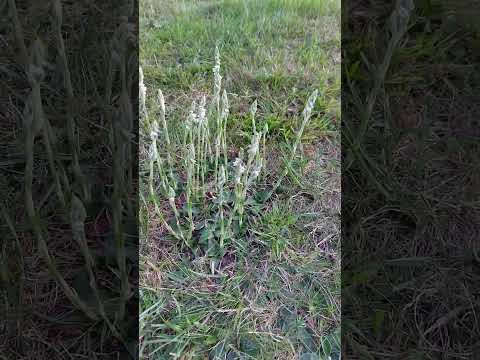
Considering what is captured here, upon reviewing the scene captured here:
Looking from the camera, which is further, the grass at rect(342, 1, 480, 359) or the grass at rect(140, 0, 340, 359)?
the grass at rect(342, 1, 480, 359)

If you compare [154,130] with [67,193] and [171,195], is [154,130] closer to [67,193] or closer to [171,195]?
[171,195]

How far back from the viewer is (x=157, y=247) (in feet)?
2.38

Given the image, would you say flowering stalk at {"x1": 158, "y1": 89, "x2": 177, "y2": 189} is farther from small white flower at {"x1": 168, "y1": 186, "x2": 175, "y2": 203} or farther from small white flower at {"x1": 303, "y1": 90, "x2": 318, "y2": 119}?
small white flower at {"x1": 303, "y1": 90, "x2": 318, "y2": 119}

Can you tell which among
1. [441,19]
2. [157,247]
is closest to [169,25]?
[157,247]

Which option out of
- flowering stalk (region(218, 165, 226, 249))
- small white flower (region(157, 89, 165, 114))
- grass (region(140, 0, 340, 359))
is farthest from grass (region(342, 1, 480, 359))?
small white flower (region(157, 89, 165, 114))

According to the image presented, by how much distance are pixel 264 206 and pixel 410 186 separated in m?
0.33

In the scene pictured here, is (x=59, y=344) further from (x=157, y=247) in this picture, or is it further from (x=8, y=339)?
(x=157, y=247)

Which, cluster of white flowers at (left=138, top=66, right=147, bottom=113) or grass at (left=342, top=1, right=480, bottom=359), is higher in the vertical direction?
cluster of white flowers at (left=138, top=66, right=147, bottom=113)

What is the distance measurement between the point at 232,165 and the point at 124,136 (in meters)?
0.17

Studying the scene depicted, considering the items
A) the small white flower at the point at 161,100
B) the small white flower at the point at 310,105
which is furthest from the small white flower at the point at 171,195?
the small white flower at the point at 310,105

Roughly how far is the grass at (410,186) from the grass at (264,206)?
0.38 ft

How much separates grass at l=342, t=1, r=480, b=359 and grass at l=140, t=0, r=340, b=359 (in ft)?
0.38

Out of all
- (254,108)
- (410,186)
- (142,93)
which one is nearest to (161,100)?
(142,93)

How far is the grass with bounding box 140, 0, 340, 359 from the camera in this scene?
0.70 metres
